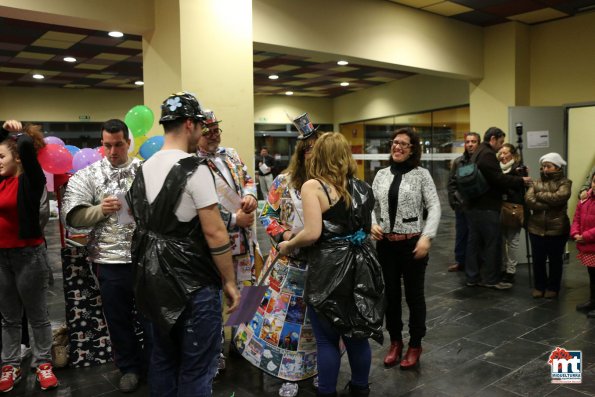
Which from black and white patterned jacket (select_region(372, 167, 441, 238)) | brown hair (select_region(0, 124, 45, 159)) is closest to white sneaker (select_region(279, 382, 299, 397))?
black and white patterned jacket (select_region(372, 167, 441, 238))

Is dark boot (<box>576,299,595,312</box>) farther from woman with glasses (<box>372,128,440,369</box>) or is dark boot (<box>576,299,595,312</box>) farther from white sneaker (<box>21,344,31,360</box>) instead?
white sneaker (<box>21,344,31,360</box>)

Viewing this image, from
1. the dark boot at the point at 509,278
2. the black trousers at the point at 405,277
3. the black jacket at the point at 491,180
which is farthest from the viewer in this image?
the dark boot at the point at 509,278

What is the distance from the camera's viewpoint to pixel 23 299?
9.28 ft

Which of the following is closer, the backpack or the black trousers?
the black trousers

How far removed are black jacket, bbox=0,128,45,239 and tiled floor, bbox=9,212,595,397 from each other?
38.4 inches

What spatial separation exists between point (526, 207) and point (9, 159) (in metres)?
4.30

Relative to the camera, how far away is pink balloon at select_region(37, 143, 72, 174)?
3.05m

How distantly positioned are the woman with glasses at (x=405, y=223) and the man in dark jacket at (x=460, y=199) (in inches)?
86.0

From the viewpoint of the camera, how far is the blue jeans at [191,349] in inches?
73.2

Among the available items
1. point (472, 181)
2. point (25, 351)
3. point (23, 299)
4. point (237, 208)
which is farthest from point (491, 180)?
point (25, 351)

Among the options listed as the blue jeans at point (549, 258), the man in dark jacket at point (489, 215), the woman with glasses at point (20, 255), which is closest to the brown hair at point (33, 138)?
the woman with glasses at point (20, 255)

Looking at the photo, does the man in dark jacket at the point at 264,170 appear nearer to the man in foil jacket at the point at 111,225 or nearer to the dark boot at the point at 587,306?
the dark boot at the point at 587,306

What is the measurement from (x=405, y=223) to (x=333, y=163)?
78 centimetres

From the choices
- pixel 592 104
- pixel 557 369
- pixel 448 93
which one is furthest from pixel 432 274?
pixel 448 93
